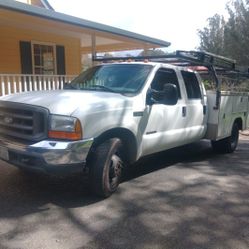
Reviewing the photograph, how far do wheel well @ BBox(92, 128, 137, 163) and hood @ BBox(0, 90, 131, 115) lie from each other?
367 mm

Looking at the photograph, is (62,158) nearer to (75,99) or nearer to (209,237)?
(75,99)

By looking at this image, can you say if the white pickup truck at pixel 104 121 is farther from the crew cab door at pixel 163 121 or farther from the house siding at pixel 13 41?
the house siding at pixel 13 41

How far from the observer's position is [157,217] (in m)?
4.34

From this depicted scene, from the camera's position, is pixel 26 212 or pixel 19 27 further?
pixel 19 27

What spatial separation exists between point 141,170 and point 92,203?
198 cm

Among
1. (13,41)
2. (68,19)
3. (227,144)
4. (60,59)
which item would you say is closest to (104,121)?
Result: (227,144)

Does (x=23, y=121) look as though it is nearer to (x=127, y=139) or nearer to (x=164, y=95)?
(x=127, y=139)

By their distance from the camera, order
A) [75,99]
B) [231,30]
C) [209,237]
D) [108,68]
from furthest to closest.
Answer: [231,30] → [108,68] → [75,99] → [209,237]

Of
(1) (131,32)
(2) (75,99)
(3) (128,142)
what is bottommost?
(3) (128,142)

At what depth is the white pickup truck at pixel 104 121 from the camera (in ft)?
14.4

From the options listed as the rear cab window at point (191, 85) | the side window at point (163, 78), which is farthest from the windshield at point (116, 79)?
the rear cab window at point (191, 85)

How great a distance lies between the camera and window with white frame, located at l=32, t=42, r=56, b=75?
1325cm

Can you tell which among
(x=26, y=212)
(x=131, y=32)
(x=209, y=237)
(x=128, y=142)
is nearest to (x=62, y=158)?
(x=26, y=212)

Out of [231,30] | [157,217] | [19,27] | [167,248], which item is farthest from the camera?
[231,30]
